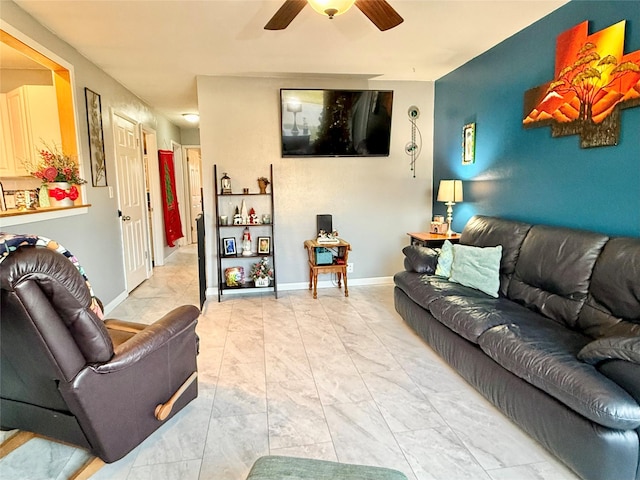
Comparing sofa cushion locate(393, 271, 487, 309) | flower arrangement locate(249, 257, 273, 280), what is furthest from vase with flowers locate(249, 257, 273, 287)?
sofa cushion locate(393, 271, 487, 309)

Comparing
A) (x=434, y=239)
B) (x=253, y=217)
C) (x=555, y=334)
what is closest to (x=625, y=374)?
(x=555, y=334)

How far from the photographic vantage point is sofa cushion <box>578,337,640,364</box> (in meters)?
1.48

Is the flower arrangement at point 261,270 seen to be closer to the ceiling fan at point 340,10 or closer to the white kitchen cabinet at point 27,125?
the white kitchen cabinet at point 27,125

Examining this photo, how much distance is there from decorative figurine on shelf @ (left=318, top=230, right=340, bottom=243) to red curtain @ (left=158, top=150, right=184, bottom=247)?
3.24 m

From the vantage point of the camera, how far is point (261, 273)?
14.5 feet

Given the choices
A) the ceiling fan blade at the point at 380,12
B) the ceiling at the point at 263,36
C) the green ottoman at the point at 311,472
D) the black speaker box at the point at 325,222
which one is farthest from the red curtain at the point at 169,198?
the green ottoman at the point at 311,472

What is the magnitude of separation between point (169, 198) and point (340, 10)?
17.6 feet

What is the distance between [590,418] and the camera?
152 centimetres

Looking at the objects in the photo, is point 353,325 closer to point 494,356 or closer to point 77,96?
point 494,356

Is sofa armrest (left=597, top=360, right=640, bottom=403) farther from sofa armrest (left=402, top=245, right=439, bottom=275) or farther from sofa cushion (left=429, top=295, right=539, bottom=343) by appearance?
sofa armrest (left=402, top=245, right=439, bottom=275)

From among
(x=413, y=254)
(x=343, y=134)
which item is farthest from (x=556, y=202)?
(x=343, y=134)

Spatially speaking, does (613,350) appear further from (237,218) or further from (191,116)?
(191,116)

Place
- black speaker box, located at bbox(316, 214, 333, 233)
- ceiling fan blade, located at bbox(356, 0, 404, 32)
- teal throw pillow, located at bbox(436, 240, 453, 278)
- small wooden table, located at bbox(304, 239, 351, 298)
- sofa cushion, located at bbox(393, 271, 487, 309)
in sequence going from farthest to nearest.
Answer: black speaker box, located at bbox(316, 214, 333, 233)
small wooden table, located at bbox(304, 239, 351, 298)
teal throw pillow, located at bbox(436, 240, 453, 278)
sofa cushion, located at bbox(393, 271, 487, 309)
ceiling fan blade, located at bbox(356, 0, 404, 32)

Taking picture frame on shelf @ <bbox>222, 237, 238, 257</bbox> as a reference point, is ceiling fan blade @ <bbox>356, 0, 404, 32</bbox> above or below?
above
